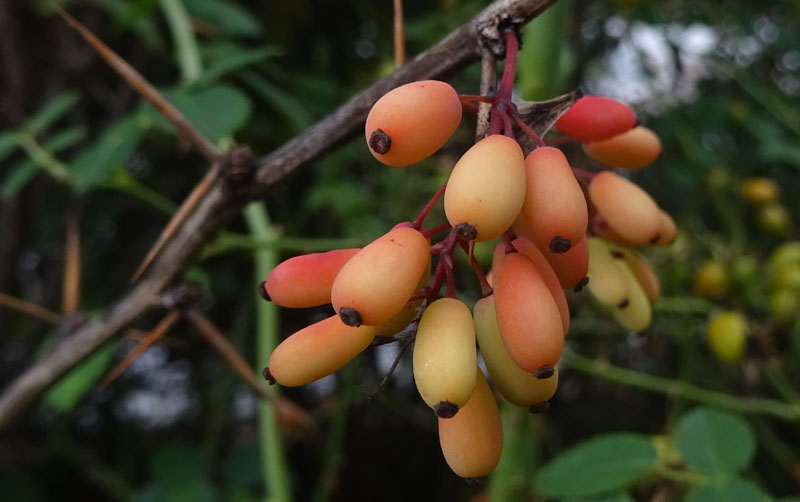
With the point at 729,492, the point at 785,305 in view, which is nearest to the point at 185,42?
the point at 729,492

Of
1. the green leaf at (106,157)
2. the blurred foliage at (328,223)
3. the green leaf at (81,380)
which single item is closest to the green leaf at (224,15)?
the blurred foliage at (328,223)

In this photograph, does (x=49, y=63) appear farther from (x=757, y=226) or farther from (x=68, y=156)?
(x=757, y=226)

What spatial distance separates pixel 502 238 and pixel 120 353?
179 cm

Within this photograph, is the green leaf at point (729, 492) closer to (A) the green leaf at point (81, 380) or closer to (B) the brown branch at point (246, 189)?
(B) the brown branch at point (246, 189)

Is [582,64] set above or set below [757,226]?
above

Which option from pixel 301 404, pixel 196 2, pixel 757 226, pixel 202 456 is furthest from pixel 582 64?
pixel 202 456

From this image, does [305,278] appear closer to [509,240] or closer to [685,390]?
[509,240]

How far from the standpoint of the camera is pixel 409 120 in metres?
0.38

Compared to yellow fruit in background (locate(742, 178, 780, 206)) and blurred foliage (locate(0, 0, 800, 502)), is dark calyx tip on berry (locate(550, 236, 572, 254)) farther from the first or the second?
yellow fruit in background (locate(742, 178, 780, 206))

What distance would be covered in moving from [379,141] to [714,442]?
67cm

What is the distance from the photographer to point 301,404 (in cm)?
216

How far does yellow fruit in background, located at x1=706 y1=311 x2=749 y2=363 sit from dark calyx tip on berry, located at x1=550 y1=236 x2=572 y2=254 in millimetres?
1028

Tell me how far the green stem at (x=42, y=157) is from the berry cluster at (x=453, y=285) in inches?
28.7

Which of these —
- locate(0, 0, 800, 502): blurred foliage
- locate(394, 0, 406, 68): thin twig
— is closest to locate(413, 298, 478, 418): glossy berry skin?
locate(394, 0, 406, 68): thin twig
